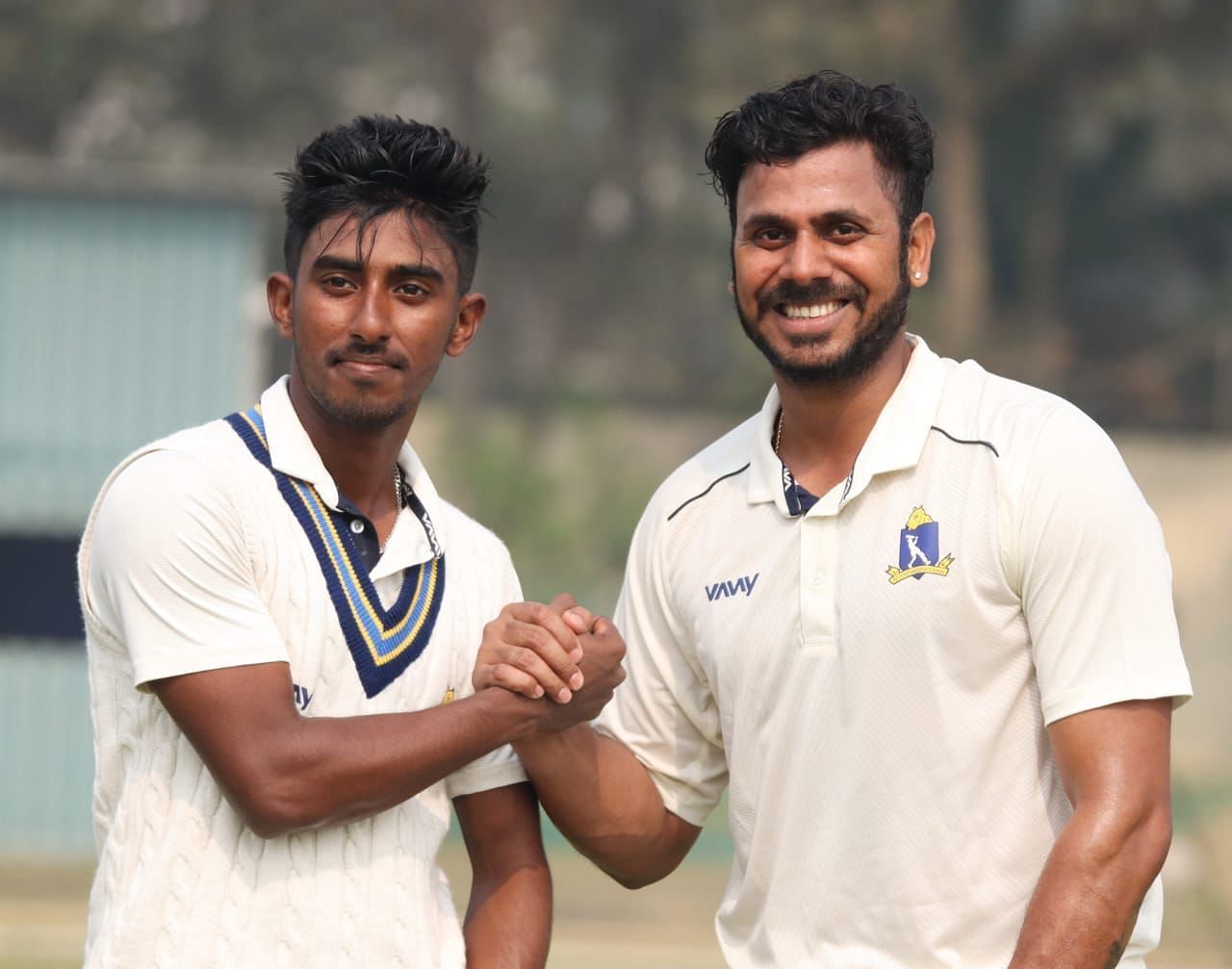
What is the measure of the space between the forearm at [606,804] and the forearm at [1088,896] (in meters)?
0.97

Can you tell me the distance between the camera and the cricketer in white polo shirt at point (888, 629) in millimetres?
3146

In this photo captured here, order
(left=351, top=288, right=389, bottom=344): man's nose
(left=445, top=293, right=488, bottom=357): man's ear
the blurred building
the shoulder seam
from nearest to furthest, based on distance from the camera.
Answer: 1. (left=351, top=288, right=389, bottom=344): man's nose
2. (left=445, top=293, right=488, bottom=357): man's ear
3. the shoulder seam
4. the blurred building

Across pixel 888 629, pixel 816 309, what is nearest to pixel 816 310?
pixel 816 309

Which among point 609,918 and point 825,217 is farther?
point 609,918

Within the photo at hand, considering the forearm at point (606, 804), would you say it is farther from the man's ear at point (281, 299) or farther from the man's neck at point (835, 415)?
the man's ear at point (281, 299)

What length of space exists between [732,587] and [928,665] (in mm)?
459

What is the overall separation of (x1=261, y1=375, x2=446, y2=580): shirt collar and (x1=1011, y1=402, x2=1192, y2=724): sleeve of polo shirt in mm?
1109

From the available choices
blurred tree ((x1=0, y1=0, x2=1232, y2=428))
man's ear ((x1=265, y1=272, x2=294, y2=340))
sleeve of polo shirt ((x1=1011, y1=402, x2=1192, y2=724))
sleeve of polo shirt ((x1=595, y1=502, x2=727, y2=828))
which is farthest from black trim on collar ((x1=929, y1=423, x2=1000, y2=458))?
blurred tree ((x1=0, y1=0, x2=1232, y2=428))

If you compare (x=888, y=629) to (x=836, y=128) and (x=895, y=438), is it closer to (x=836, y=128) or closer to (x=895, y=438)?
(x=895, y=438)

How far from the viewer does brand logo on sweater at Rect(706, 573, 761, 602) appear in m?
3.56

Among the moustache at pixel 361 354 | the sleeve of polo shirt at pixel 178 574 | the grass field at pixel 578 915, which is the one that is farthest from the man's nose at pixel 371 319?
the grass field at pixel 578 915

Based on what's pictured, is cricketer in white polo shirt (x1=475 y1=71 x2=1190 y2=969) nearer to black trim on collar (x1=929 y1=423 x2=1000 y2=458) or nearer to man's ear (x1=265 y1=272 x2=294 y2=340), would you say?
black trim on collar (x1=929 y1=423 x2=1000 y2=458)

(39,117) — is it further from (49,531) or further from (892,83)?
(892,83)

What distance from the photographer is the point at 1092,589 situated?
3164mm
